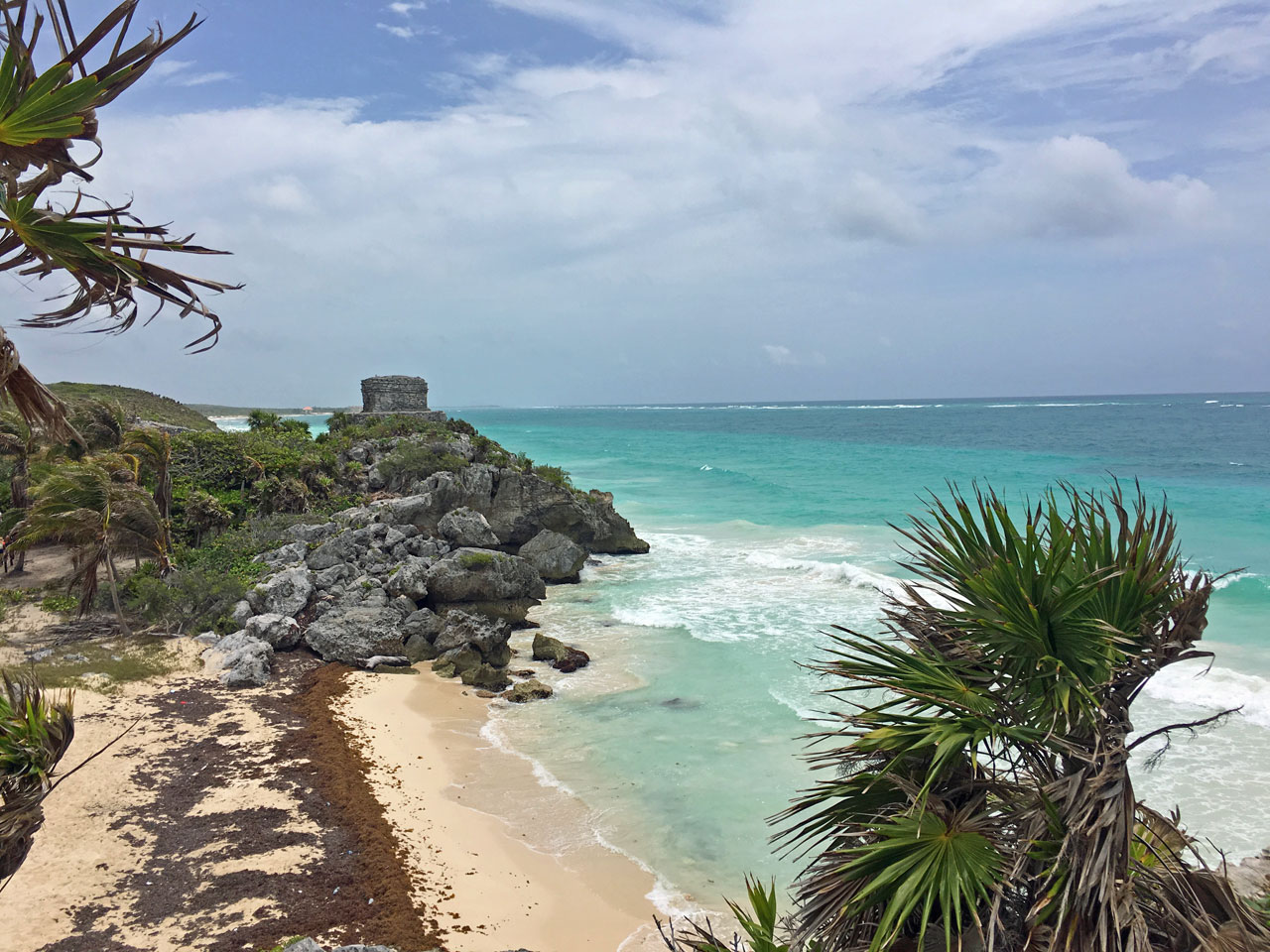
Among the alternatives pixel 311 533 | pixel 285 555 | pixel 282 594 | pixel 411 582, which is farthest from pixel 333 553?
pixel 411 582

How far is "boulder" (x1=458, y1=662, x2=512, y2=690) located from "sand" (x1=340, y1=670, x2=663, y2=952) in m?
1.30

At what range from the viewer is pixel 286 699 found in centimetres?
1329

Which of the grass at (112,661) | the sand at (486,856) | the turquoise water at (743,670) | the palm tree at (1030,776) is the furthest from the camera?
the grass at (112,661)

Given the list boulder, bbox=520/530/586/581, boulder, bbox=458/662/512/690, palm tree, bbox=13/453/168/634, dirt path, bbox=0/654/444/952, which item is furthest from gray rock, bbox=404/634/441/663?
boulder, bbox=520/530/586/581

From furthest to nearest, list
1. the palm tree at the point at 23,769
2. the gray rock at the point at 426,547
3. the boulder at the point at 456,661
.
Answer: the gray rock at the point at 426,547, the boulder at the point at 456,661, the palm tree at the point at 23,769

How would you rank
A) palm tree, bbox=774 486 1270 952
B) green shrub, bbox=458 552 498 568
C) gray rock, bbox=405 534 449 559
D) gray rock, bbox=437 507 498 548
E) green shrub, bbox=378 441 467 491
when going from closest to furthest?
1. palm tree, bbox=774 486 1270 952
2. green shrub, bbox=458 552 498 568
3. gray rock, bbox=405 534 449 559
4. gray rock, bbox=437 507 498 548
5. green shrub, bbox=378 441 467 491

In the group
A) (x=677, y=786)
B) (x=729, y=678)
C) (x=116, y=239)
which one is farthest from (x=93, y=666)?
(x=116, y=239)

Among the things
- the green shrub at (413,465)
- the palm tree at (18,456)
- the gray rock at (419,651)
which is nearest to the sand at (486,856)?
the gray rock at (419,651)

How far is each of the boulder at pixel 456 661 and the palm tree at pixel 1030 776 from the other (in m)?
12.1

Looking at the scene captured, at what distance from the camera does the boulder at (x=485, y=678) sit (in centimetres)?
1459

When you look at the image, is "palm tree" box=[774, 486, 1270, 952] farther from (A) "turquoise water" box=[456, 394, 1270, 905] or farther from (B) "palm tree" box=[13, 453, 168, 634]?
(B) "palm tree" box=[13, 453, 168, 634]

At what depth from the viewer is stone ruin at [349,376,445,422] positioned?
39.5m

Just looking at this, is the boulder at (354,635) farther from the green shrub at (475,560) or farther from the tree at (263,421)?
the tree at (263,421)

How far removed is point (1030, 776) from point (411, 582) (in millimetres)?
15308
